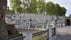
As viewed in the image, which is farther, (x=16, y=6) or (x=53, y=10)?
(x=53, y=10)

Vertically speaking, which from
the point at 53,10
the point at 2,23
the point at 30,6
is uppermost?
the point at 30,6

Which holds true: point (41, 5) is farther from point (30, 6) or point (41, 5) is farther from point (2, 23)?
point (2, 23)

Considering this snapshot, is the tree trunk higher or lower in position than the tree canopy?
lower

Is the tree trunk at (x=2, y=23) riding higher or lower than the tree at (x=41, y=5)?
lower

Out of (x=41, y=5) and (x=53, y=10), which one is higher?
(x=41, y=5)

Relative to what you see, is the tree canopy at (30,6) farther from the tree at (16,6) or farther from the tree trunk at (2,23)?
the tree trunk at (2,23)

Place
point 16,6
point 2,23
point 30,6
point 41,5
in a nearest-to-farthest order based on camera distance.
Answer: point 2,23, point 16,6, point 41,5, point 30,6

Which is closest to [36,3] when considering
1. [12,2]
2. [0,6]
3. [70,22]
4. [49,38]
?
[12,2]

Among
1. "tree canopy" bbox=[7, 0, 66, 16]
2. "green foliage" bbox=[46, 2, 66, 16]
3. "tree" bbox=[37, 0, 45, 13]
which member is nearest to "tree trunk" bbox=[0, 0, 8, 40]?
"tree canopy" bbox=[7, 0, 66, 16]

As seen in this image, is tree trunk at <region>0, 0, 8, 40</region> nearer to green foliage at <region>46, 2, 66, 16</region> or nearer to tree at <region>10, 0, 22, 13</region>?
tree at <region>10, 0, 22, 13</region>

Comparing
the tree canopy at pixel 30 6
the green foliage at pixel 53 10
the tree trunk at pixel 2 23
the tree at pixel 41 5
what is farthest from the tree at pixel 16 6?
the tree trunk at pixel 2 23

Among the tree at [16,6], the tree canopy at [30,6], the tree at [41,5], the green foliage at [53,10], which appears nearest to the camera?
the tree at [16,6]

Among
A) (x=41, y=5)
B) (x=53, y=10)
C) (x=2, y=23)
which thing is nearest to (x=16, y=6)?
(x=41, y=5)

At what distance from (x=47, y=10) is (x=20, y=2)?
8.08 metres
